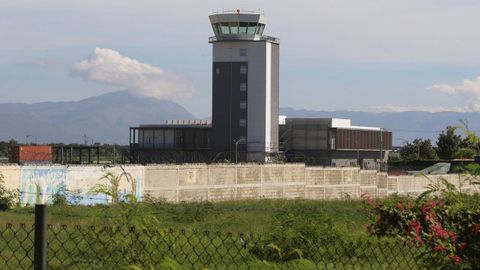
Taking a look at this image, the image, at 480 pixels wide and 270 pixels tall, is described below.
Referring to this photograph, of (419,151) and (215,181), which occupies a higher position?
(419,151)

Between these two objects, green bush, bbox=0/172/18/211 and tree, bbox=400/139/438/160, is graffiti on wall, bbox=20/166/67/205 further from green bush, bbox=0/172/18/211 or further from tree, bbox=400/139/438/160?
tree, bbox=400/139/438/160

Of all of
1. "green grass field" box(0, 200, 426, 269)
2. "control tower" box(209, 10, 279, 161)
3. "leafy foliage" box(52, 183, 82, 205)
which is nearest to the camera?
"green grass field" box(0, 200, 426, 269)

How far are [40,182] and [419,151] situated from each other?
115564 millimetres

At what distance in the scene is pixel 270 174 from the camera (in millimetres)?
72438

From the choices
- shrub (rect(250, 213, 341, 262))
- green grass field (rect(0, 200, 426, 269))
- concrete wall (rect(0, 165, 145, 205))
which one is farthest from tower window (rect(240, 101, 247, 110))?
shrub (rect(250, 213, 341, 262))

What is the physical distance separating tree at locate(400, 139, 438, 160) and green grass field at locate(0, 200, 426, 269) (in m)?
118

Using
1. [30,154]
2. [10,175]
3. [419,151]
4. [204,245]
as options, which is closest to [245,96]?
[30,154]

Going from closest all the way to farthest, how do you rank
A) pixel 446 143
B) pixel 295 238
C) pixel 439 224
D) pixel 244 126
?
pixel 439 224
pixel 295 238
pixel 244 126
pixel 446 143

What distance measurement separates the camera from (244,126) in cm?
11344

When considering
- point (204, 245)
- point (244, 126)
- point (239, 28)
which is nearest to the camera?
point (204, 245)

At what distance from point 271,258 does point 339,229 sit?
4.09m

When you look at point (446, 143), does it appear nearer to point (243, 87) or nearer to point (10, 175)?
point (243, 87)

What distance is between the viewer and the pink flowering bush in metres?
10.1

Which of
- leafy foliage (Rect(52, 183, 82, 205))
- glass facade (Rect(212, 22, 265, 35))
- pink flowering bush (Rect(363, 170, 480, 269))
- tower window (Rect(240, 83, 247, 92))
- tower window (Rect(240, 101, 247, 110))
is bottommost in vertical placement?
leafy foliage (Rect(52, 183, 82, 205))
